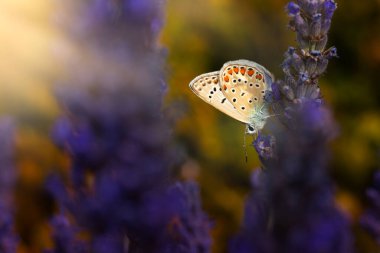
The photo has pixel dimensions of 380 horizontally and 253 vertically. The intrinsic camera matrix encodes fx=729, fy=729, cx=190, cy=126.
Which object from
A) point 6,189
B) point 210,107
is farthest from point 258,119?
point 210,107

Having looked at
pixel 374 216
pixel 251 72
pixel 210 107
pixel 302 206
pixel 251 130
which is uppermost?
pixel 210 107

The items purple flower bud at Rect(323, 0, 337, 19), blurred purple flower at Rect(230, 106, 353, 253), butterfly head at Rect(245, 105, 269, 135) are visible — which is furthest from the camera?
butterfly head at Rect(245, 105, 269, 135)

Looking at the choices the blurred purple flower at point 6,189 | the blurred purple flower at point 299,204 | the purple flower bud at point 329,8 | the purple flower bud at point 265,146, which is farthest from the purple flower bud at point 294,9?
the blurred purple flower at point 6,189

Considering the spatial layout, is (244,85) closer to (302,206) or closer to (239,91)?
(239,91)

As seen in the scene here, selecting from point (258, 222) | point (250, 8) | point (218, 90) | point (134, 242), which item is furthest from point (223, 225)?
point (258, 222)

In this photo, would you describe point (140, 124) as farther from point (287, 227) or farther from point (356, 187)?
point (356, 187)

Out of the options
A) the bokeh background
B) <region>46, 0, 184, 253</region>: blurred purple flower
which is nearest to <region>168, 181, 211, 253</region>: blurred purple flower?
<region>46, 0, 184, 253</region>: blurred purple flower

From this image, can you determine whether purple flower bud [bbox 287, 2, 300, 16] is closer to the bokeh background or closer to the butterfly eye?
the butterfly eye

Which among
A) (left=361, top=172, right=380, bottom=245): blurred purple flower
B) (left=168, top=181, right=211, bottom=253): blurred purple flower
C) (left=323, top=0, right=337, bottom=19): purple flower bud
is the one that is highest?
(left=323, top=0, right=337, bottom=19): purple flower bud
